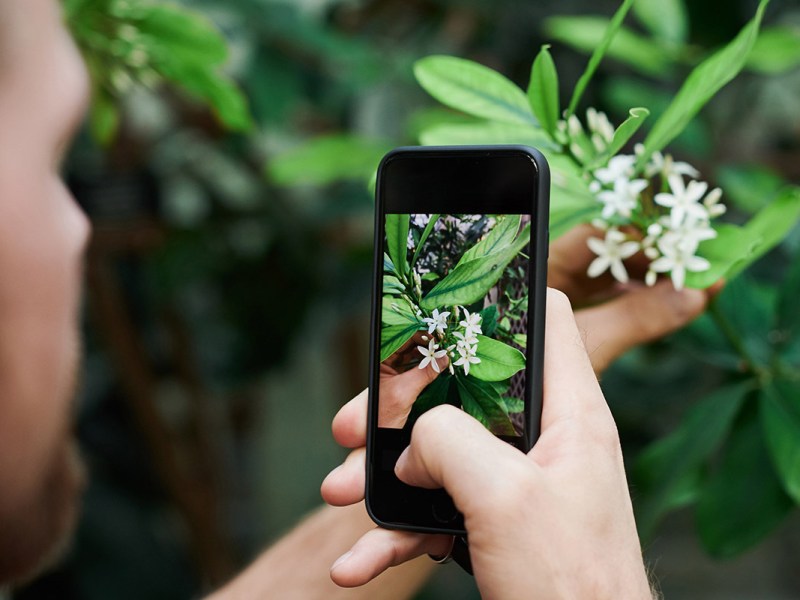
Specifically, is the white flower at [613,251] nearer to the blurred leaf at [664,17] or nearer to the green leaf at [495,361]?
the green leaf at [495,361]

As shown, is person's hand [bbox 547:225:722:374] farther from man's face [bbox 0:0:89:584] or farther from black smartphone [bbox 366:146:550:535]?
man's face [bbox 0:0:89:584]

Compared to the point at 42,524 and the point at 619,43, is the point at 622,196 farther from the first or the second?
the point at 42,524

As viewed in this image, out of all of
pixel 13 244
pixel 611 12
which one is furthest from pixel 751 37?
pixel 611 12

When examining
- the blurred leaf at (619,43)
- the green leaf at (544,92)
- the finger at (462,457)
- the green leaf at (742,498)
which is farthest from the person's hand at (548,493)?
the blurred leaf at (619,43)

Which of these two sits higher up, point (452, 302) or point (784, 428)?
point (452, 302)

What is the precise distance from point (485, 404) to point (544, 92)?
0.51 feet

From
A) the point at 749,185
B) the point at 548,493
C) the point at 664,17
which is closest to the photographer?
the point at 548,493

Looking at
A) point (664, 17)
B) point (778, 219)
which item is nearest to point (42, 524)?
point (778, 219)

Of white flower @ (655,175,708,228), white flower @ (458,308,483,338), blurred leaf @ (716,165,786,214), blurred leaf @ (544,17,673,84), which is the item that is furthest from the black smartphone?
blurred leaf @ (716,165,786,214)

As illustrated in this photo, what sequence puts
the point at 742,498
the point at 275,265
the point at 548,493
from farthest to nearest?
the point at 275,265, the point at 742,498, the point at 548,493

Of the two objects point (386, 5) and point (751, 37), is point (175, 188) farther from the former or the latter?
point (751, 37)

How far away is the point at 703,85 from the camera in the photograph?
376 mm

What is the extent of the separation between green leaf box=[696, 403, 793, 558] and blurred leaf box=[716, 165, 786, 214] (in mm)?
315

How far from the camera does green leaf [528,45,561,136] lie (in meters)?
0.38
